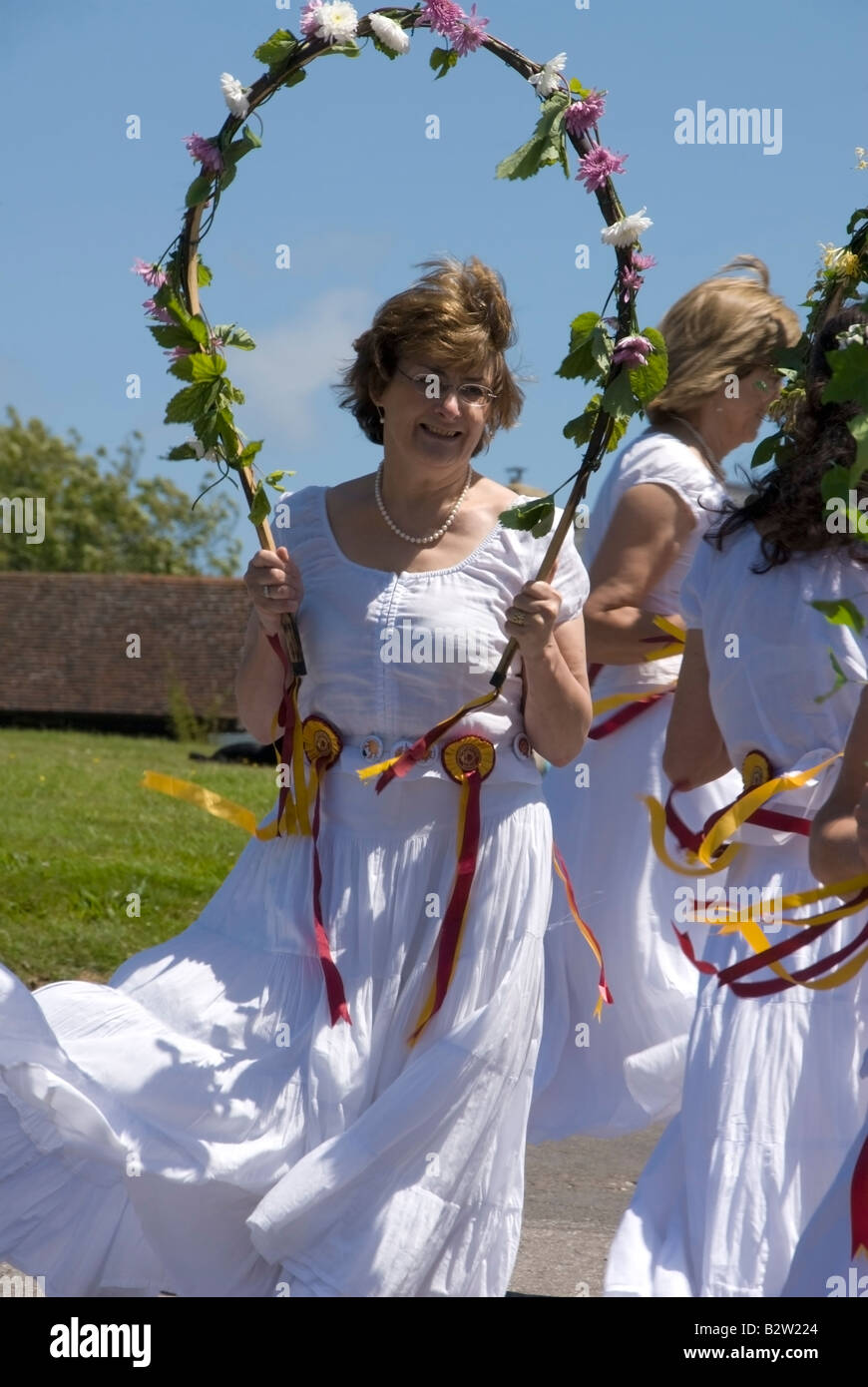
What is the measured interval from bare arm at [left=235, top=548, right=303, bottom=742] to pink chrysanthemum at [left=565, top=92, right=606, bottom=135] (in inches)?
40.2

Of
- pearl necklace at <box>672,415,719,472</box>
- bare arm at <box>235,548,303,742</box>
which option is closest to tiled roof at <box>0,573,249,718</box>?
pearl necklace at <box>672,415,719,472</box>

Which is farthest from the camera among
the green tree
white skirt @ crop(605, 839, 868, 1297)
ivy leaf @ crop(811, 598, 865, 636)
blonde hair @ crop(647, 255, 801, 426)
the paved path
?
the green tree

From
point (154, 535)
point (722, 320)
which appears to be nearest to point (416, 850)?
point (722, 320)

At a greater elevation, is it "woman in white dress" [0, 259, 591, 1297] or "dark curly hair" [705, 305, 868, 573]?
"dark curly hair" [705, 305, 868, 573]

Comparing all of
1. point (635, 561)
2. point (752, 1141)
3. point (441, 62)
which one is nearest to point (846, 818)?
point (752, 1141)

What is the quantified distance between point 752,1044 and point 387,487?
149 centimetres

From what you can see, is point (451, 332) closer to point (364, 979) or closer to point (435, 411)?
point (435, 411)

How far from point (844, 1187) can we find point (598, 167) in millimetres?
2015

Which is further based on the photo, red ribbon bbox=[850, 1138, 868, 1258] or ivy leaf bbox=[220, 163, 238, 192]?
ivy leaf bbox=[220, 163, 238, 192]

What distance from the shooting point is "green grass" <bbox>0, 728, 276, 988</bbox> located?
777cm

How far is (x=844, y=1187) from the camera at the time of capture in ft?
8.46

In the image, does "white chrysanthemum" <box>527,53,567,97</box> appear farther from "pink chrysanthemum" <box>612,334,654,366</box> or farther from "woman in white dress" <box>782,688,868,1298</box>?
"woman in white dress" <box>782,688,868,1298</box>

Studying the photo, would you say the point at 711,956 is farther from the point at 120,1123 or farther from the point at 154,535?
the point at 154,535

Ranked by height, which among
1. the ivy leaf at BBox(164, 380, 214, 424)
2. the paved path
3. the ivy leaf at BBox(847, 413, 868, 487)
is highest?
the ivy leaf at BBox(164, 380, 214, 424)
